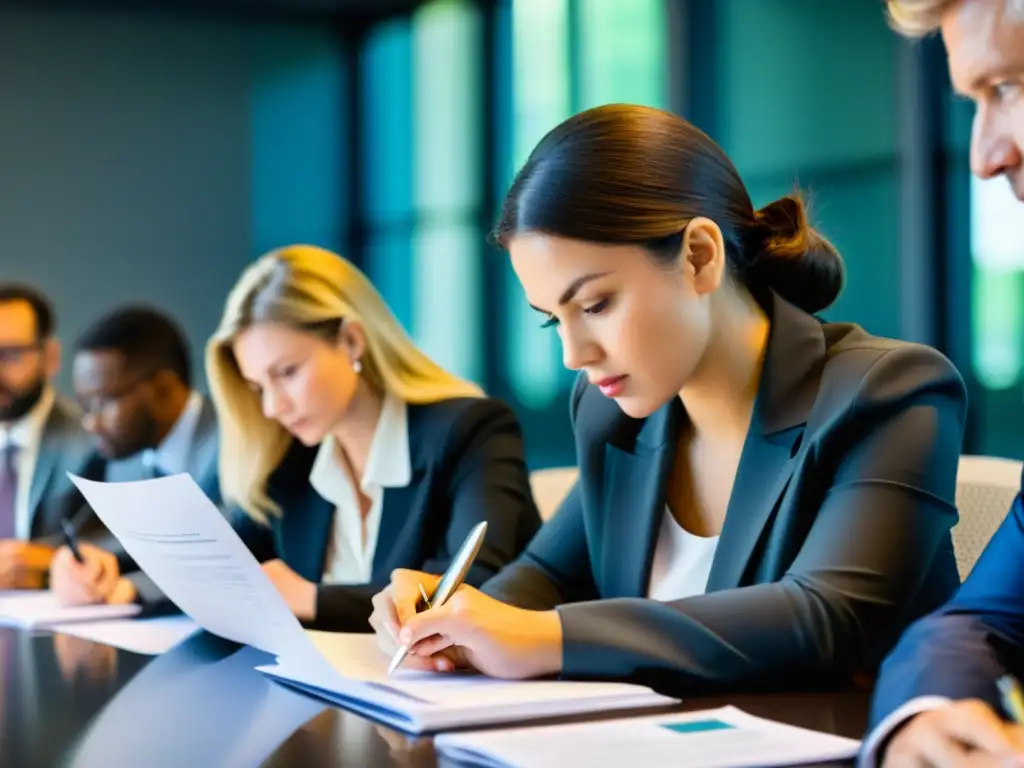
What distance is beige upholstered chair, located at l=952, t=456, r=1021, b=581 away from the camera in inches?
73.7

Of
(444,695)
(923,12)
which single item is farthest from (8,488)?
(923,12)

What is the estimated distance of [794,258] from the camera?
5.97 feet

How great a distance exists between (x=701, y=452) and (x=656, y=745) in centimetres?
78

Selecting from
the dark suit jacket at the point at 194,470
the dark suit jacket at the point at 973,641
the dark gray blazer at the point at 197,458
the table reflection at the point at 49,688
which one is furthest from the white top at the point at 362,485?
the dark suit jacket at the point at 973,641

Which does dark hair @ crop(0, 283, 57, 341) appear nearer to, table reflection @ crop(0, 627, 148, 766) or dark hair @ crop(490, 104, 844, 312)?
table reflection @ crop(0, 627, 148, 766)

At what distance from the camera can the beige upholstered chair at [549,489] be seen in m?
2.67

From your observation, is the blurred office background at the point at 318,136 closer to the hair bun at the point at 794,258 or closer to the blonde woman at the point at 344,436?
the blonde woman at the point at 344,436

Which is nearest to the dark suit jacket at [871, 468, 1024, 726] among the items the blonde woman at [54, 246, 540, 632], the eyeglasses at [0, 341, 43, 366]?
the blonde woman at [54, 246, 540, 632]

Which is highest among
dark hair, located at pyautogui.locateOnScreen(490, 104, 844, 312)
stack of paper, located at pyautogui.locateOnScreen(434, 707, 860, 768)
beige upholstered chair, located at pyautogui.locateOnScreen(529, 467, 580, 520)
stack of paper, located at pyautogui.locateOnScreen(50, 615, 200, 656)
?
dark hair, located at pyautogui.locateOnScreen(490, 104, 844, 312)

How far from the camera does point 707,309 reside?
5.78ft

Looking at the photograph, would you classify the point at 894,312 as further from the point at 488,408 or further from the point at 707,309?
the point at 707,309

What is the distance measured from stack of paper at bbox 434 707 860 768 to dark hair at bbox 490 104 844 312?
2.03ft

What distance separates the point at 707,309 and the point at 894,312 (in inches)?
142

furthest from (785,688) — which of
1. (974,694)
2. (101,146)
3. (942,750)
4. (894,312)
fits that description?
(101,146)
